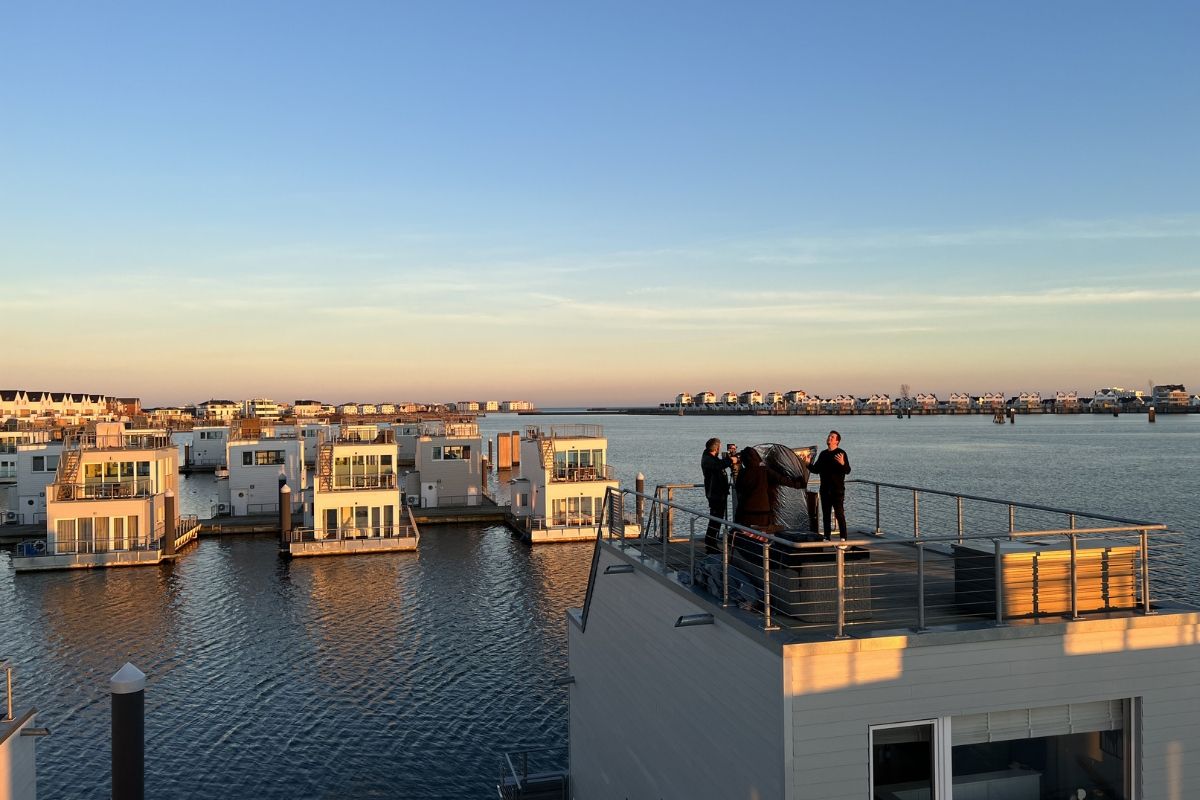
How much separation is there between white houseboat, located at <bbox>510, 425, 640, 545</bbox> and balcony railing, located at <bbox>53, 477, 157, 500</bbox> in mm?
20168

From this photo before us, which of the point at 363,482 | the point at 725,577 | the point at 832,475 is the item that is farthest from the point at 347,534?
the point at 725,577

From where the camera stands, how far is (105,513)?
41.0 m

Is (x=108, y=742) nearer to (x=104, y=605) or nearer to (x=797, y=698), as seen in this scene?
(x=104, y=605)

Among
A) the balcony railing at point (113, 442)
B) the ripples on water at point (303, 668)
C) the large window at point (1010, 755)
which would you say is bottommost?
the ripples on water at point (303, 668)

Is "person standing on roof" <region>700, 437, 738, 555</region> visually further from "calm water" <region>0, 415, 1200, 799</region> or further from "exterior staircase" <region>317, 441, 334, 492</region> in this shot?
"exterior staircase" <region>317, 441, 334, 492</region>

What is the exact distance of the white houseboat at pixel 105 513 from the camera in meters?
39.9

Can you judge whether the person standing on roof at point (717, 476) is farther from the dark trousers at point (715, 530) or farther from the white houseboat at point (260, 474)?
the white houseboat at point (260, 474)

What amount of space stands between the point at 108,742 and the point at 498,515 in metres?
35.6

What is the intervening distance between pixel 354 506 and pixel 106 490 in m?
12.1

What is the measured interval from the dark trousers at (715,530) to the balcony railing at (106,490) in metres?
39.3

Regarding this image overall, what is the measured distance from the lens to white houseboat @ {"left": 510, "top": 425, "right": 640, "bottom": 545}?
156ft

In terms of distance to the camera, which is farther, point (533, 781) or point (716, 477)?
point (533, 781)

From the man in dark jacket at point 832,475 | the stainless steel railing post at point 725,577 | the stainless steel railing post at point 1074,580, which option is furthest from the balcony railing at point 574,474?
the stainless steel railing post at point 1074,580

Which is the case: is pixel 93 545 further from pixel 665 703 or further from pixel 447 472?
pixel 665 703
